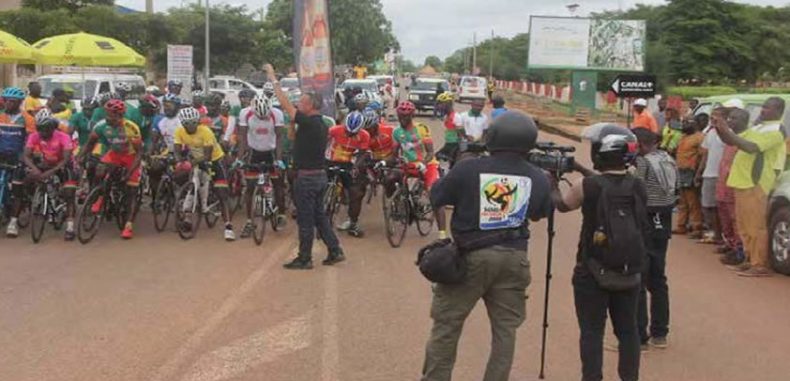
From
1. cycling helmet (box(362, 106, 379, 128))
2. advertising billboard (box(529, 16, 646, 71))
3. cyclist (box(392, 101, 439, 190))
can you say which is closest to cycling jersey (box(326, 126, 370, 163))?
cycling helmet (box(362, 106, 379, 128))

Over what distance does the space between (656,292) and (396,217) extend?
465cm

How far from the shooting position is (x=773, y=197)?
376 inches

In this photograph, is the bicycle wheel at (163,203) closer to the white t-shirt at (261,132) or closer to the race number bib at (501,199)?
the white t-shirt at (261,132)

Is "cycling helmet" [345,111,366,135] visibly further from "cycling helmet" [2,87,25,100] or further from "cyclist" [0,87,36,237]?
"cycling helmet" [2,87,25,100]

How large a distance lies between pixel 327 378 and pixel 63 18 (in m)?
29.5

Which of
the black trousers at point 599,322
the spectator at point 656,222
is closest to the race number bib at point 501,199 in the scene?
the black trousers at point 599,322

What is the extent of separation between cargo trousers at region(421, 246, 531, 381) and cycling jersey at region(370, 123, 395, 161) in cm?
655

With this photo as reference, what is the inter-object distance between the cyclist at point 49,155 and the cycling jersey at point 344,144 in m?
3.17

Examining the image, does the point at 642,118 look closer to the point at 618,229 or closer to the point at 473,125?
the point at 473,125

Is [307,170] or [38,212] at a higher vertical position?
[307,170]

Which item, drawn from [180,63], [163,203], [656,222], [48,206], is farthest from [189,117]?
[180,63]

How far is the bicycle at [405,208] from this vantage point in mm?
10398

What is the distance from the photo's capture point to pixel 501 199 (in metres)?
4.46

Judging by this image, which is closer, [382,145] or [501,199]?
[501,199]
